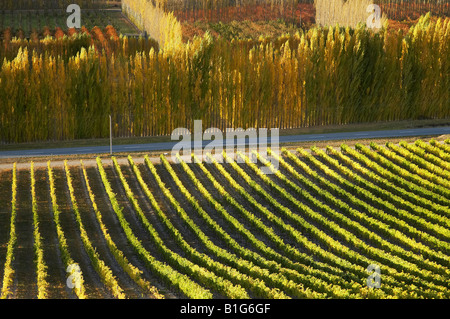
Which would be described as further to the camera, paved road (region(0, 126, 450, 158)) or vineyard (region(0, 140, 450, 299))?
paved road (region(0, 126, 450, 158))

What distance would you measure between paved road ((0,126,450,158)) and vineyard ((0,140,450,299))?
2005 mm

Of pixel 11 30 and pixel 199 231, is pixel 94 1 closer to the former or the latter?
pixel 11 30

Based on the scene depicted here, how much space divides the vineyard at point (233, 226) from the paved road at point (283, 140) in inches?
78.9

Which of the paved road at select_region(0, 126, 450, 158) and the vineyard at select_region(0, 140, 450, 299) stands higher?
the paved road at select_region(0, 126, 450, 158)

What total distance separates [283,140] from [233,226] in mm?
12900

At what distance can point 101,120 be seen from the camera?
40.8 meters

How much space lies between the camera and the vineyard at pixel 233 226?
23.3 metres

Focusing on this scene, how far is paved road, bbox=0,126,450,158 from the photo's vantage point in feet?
125

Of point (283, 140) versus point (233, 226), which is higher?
point (283, 140)

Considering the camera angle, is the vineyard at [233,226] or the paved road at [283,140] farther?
the paved road at [283,140]

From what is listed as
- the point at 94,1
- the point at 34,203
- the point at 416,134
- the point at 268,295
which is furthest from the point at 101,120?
the point at 94,1

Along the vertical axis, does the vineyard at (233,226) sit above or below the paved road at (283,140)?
below

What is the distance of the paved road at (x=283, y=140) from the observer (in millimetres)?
38188

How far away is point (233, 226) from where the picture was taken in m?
29.0
